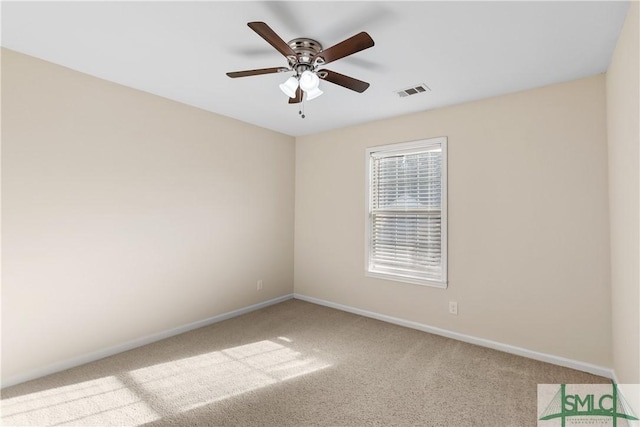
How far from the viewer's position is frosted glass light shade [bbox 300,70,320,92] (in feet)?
6.88

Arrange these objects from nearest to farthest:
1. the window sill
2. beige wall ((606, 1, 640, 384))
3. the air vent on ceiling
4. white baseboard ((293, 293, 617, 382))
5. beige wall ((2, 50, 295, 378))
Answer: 1. beige wall ((606, 1, 640, 384))
2. beige wall ((2, 50, 295, 378))
3. white baseboard ((293, 293, 617, 382))
4. the air vent on ceiling
5. the window sill

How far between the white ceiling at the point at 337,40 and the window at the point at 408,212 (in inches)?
30.8

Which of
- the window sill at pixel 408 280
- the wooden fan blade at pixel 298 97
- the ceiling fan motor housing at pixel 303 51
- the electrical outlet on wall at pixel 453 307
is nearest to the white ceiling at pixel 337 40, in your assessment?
the ceiling fan motor housing at pixel 303 51

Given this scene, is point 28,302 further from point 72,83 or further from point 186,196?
point 72,83

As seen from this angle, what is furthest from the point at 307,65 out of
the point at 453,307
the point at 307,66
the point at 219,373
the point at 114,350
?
the point at 114,350

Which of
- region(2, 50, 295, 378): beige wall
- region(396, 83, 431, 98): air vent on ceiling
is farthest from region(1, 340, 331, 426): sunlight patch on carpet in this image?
region(396, 83, 431, 98): air vent on ceiling

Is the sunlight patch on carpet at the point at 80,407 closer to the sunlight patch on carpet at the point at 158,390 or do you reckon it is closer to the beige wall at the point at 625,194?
the sunlight patch on carpet at the point at 158,390

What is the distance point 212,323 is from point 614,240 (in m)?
3.96

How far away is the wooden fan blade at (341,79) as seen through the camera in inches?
84.7

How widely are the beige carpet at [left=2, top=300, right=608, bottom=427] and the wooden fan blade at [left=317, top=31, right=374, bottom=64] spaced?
91.9 inches

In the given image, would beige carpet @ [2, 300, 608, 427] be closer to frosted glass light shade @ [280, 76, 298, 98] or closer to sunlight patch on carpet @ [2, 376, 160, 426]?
sunlight patch on carpet @ [2, 376, 160, 426]

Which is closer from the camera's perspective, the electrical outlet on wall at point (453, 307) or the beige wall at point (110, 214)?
the beige wall at point (110, 214)

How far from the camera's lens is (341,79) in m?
2.22

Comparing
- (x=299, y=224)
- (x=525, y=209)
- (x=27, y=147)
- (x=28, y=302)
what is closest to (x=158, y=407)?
(x=28, y=302)
